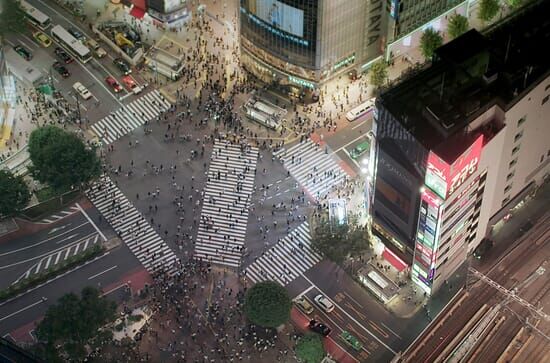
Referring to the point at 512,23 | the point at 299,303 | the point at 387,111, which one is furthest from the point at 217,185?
the point at 512,23

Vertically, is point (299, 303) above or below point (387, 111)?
below

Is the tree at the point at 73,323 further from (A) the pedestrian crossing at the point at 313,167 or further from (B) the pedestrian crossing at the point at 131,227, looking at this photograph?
(A) the pedestrian crossing at the point at 313,167

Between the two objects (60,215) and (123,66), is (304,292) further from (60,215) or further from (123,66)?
(123,66)

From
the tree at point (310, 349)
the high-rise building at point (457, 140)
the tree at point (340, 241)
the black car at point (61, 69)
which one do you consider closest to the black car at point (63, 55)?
the black car at point (61, 69)

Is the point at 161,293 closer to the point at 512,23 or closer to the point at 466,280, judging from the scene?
the point at 466,280

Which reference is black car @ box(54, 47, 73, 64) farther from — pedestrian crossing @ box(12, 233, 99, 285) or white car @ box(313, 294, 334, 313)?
white car @ box(313, 294, 334, 313)

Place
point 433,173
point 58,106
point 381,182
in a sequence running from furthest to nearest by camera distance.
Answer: point 58,106
point 381,182
point 433,173

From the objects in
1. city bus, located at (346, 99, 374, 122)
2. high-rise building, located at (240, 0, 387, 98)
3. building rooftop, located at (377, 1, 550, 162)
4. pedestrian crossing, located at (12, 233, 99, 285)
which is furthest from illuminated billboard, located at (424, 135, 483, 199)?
pedestrian crossing, located at (12, 233, 99, 285)

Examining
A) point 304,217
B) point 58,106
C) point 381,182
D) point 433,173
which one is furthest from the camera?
point 58,106
